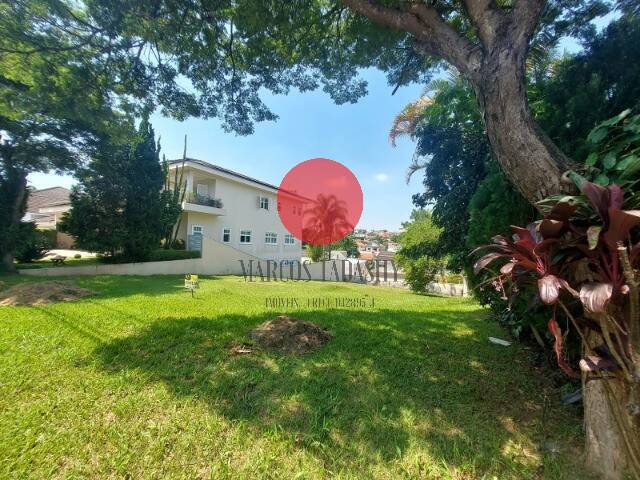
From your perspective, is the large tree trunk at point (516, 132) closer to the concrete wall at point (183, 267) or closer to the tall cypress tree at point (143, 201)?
the tall cypress tree at point (143, 201)

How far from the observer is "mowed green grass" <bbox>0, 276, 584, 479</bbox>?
68.9 inches

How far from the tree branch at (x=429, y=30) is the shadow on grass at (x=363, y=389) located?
3.00m

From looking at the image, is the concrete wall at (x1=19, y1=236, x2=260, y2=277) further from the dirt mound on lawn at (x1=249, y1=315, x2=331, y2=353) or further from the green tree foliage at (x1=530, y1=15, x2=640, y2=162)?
the green tree foliage at (x1=530, y1=15, x2=640, y2=162)

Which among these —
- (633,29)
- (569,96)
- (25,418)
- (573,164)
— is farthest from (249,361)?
(633,29)

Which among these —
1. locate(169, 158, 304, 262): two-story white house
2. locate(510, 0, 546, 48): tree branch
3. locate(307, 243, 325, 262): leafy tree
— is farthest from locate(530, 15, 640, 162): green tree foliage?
locate(307, 243, 325, 262): leafy tree

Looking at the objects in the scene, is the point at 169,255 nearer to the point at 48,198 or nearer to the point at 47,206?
the point at 47,206

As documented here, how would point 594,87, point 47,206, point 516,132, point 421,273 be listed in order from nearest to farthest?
1. point 516,132
2. point 594,87
3. point 421,273
4. point 47,206

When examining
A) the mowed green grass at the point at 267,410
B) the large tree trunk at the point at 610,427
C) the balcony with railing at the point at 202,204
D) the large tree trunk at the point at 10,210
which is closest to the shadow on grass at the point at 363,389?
the mowed green grass at the point at 267,410

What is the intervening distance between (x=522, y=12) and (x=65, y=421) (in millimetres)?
5020

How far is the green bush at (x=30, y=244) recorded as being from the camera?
10.0m

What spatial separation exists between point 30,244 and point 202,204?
7.51 meters

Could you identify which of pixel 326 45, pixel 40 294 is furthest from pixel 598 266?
pixel 40 294

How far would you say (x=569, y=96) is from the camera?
9.23 ft

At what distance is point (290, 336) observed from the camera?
3604 mm
